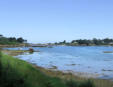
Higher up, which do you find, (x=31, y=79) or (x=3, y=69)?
(x=3, y=69)

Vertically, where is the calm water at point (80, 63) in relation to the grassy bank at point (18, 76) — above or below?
below

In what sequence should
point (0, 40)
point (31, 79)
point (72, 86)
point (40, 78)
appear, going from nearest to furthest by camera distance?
point (31, 79)
point (40, 78)
point (72, 86)
point (0, 40)

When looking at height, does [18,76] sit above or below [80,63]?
above

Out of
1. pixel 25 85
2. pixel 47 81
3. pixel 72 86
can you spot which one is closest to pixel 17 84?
pixel 25 85

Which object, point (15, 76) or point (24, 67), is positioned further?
point (24, 67)

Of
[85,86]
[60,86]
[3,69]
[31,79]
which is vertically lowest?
[85,86]

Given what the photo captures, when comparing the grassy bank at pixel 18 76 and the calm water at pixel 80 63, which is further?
the calm water at pixel 80 63

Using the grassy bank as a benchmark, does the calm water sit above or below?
below

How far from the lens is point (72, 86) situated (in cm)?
497

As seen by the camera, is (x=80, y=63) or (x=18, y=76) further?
(x=80, y=63)

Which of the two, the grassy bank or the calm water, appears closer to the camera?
the grassy bank

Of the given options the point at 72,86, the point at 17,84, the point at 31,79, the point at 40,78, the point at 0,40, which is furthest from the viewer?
the point at 0,40

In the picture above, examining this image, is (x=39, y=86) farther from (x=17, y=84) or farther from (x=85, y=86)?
(x=85, y=86)

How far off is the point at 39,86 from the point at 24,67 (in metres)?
0.47
